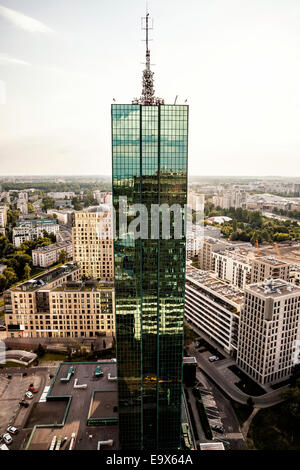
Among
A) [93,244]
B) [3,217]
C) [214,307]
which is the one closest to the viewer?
[214,307]

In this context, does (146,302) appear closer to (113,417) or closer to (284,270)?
(113,417)

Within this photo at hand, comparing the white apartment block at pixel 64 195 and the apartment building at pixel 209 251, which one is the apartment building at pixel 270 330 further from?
the white apartment block at pixel 64 195

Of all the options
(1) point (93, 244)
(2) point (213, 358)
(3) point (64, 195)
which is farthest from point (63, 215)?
(2) point (213, 358)

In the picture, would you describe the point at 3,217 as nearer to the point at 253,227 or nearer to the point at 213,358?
the point at 213,358

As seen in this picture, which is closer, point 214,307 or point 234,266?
point 214,307

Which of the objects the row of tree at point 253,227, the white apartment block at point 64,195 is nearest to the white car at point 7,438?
the row of tree at point 253,227
